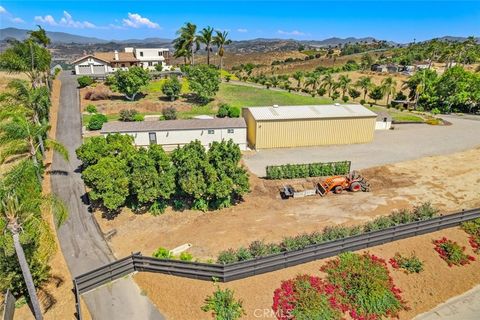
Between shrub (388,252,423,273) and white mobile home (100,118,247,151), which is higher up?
white mobile home (100,118,247,151)

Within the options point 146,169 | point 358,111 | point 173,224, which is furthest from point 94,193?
point 358,111

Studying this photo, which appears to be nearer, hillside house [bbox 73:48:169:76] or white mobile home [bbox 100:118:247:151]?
white mobile home [bbox 100:118:247:151]

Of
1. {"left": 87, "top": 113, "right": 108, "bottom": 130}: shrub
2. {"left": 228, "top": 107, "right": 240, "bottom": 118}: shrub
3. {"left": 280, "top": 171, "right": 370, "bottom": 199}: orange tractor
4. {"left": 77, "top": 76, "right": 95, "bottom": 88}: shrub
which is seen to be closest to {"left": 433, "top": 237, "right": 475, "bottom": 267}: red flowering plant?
{"left": 280, "top": 171, "right": 370, "bottom": 199}: orange tractor

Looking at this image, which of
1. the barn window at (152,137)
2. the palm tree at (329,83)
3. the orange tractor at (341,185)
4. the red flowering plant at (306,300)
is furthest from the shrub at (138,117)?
the palm tree at (329,83)

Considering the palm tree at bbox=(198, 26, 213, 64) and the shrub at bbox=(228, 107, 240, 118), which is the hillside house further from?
the shrub at bbox=(228, 107, 240, 118)

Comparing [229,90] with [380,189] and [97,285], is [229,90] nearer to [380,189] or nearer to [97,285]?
[380,189]
